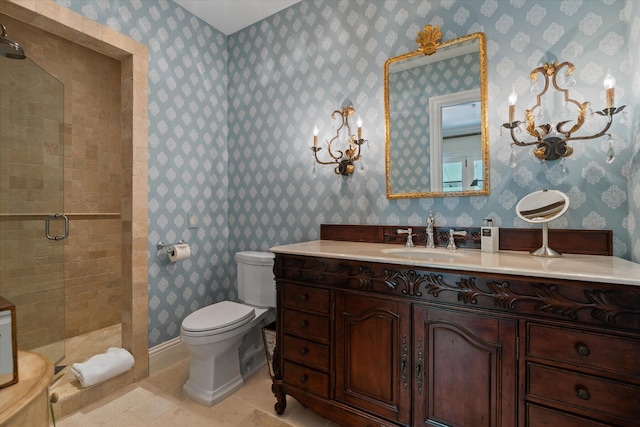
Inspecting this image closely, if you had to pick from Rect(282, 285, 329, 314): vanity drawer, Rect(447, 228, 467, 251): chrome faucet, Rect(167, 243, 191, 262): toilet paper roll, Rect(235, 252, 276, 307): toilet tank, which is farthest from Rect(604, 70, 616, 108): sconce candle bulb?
Rect(167, 243, 191, 262): toilet paper roll

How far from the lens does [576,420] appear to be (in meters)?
1.08

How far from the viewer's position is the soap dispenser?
163cm

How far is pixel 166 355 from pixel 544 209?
2.68 m

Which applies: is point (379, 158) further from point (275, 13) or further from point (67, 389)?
point (67, 389)

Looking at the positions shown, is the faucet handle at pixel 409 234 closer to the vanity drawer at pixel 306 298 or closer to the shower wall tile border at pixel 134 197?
the vanity drawer at pixel 306 298

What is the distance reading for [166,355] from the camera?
2.38 metres

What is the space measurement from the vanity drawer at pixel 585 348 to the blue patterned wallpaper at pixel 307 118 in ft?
1.98

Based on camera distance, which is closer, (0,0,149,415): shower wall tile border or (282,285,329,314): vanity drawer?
(282,285,329,314): vanity drawer

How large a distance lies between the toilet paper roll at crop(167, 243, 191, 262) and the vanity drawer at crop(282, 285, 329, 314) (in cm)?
103

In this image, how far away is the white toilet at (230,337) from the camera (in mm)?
1924

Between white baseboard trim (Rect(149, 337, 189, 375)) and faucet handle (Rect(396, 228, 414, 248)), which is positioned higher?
faucet handle (Rect(396, 228, 414, 248))

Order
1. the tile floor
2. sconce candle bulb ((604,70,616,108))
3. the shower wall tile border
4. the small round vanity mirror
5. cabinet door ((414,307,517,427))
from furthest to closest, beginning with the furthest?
the shower wall tile border, the tile floor, the small round vanity mirror, sconce candle bulb ((604,70,616,108)), cabinet door ((414,307,517,427))

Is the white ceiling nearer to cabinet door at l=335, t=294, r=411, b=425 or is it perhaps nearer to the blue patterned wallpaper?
the blue patterned wallpaper

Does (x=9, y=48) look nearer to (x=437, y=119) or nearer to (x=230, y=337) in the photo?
(x=230, y=337)
